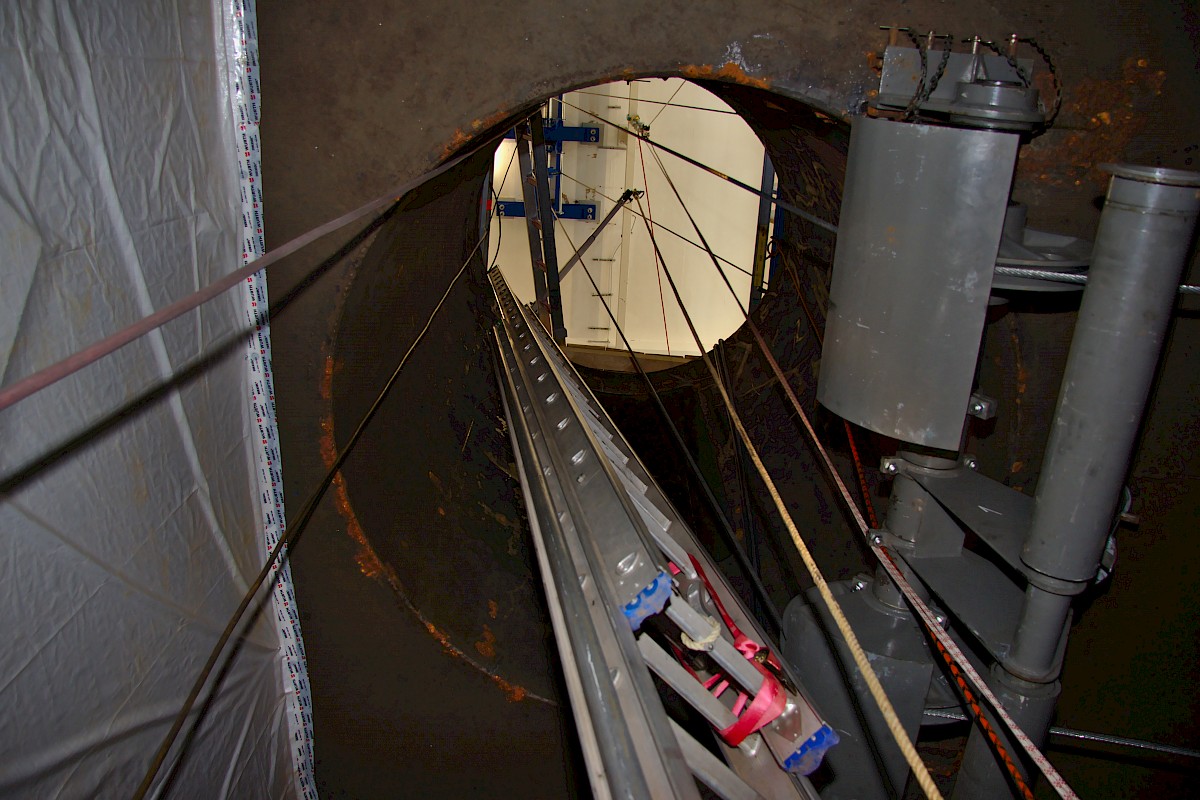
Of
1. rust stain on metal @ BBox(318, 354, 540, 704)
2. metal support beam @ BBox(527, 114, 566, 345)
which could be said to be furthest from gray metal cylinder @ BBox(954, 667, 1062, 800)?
metal support beam @ BBox(527, 114, 566, 345)

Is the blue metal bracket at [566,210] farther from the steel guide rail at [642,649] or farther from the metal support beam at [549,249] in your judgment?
the steel guide rail at [642,649]

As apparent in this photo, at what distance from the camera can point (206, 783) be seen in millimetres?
1910

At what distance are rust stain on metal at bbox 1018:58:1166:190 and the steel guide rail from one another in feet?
3.59

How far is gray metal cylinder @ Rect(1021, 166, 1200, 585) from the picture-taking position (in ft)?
3.70

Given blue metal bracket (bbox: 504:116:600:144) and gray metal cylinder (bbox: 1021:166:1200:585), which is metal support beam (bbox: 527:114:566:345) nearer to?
gray metal cylinder (bbox: 1021:166:1200:585)

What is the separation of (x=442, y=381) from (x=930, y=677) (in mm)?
1881

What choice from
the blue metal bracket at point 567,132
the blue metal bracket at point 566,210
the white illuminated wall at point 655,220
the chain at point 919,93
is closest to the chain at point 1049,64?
→ the chain at point 919,93

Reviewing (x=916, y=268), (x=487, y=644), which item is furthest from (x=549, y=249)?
(x=916, y=268)

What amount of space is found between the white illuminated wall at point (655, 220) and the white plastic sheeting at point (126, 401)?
4925mm

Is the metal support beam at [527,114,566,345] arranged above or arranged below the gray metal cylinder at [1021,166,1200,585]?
below

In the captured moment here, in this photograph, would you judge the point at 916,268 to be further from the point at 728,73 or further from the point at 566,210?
the point at 566,210

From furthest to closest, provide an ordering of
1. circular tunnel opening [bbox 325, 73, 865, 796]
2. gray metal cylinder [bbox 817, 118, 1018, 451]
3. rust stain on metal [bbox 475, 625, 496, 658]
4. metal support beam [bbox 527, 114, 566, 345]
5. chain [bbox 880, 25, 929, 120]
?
metal support beam [bbox 527, 114, 566, 345], rust stain on metal [bbox 475, 625, 496, 658], circular tunnel opening [bbox 325, 73, 865, 796], chain [bbox 880, 25, 929, 120], gray metal cylinder [bbox 817, 118, 1018, 451]

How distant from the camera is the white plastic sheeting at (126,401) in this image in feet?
4.01

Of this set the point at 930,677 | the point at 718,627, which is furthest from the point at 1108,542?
the point at 718,627
